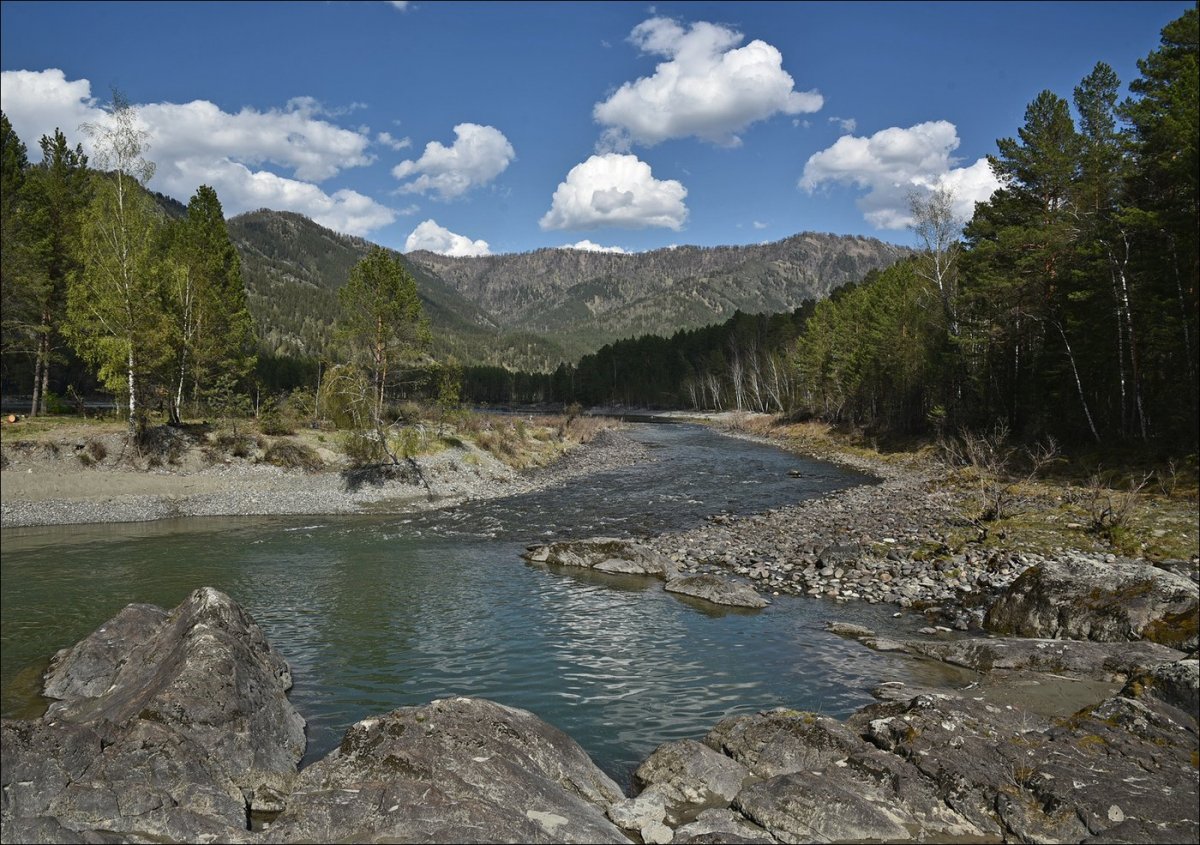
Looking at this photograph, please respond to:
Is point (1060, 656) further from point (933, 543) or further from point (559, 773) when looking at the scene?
point (933, 543)

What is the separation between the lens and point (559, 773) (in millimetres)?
8625

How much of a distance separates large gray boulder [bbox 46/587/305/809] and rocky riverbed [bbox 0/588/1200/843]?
0.04 metres

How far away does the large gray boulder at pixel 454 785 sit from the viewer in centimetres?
670

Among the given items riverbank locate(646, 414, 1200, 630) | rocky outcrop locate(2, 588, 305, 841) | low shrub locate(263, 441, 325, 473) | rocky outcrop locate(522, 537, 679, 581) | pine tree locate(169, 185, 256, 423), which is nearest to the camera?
rocky outcrop locate(2, 588, 305, 841)

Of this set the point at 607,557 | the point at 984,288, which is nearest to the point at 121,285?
the point at 607,557

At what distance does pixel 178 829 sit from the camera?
268 inches

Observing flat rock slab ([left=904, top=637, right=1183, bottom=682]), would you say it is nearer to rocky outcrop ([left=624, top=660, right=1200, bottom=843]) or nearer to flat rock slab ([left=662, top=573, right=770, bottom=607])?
rocky outcrop ([left=624, top=660, right=1200, bottom=843])

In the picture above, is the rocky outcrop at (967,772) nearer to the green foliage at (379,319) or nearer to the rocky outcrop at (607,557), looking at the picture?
the rocky outcrop at (607,557)

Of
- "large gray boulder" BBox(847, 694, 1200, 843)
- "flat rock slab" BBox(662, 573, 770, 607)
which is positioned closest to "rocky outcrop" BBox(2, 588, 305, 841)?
"large gray boulder" BBox(847, 694, 1200, 843)

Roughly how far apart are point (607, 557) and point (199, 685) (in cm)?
1537

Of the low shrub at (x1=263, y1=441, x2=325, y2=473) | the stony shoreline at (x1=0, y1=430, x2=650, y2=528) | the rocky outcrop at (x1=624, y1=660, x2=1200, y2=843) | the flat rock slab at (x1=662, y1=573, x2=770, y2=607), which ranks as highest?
the low shrub at (x1=263, y1=441, x2=325, y2=473)

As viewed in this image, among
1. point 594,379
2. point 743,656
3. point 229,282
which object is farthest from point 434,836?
point 594,379

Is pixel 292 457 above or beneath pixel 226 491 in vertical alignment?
above

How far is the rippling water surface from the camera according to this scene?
480 inches
